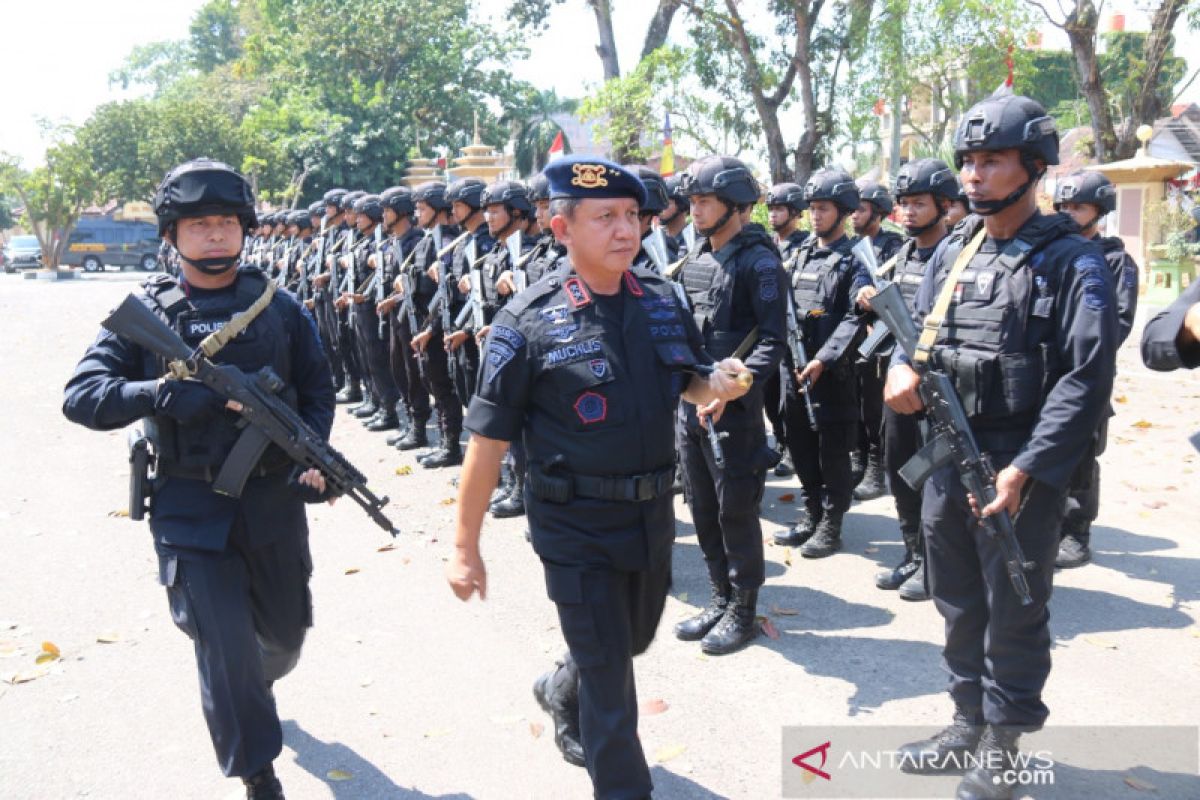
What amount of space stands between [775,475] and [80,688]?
17.6 ft

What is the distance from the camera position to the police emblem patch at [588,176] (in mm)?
3016

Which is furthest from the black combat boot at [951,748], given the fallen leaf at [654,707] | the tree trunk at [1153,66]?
the tree trunk at [1153,66]

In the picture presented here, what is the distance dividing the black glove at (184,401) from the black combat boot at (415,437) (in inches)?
240

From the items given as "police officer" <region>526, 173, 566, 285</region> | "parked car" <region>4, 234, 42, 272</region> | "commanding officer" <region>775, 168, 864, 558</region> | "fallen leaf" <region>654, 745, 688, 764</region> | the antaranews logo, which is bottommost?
the antaranews logo

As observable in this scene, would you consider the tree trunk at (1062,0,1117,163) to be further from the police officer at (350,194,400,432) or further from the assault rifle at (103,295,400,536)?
the assault rifle at (103,295,400,536)

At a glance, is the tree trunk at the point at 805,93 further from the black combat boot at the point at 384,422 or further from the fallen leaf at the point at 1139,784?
the fallen leaf at the point at 1139,784

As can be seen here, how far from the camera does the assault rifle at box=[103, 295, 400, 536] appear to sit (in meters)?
3.35

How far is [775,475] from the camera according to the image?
8367mm

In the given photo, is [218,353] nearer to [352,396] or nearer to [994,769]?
[994,769]

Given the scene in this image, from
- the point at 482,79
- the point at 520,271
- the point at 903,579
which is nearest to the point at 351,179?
the point at 482,79

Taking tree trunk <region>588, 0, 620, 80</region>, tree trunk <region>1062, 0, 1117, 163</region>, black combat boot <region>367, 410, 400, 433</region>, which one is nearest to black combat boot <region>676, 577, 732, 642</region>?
black combat boot <region>367, 410, 400, 433</region>

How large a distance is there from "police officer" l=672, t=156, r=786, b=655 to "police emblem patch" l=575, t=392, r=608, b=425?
1.53m

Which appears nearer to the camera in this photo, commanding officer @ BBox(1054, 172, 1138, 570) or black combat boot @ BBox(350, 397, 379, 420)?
commanding officer @ BBox(1054, 172, 1138, 570)

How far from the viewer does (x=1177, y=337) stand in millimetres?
2393
